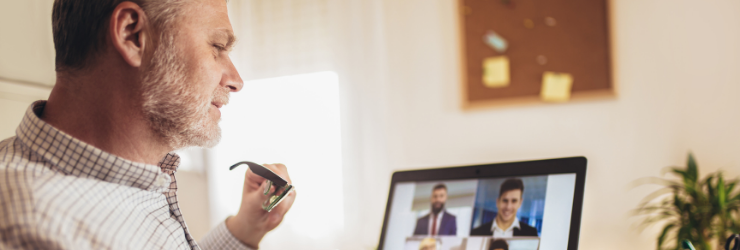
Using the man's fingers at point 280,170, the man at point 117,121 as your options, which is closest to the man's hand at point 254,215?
the man's fingers at point 280,170

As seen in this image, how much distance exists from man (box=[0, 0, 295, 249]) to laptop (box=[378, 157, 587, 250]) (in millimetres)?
383

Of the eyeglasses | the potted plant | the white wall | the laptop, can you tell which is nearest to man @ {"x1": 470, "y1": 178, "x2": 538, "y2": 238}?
the laptop

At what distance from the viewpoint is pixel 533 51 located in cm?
196

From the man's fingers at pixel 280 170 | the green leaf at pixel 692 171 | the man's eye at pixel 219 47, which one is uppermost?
the man's eye at pixel 219 47

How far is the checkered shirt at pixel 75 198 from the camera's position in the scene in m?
0.43

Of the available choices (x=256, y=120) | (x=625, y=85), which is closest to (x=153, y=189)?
(x=256, y=120)

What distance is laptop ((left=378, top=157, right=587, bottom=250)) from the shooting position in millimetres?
715

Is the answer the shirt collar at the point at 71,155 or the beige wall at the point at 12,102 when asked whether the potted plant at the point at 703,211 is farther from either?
the beige wall at the point at 12,102

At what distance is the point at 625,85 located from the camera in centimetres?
186

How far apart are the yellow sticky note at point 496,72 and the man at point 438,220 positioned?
127 cm

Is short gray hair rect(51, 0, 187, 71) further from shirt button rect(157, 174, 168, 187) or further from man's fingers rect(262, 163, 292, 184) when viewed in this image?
man's fingers rect(262, 163, 292, 184)

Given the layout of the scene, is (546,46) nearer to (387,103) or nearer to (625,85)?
(625,85)

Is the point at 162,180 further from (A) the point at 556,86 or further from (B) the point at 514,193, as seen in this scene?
(A) the point at 556,86

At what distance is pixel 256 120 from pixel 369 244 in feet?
2.77
